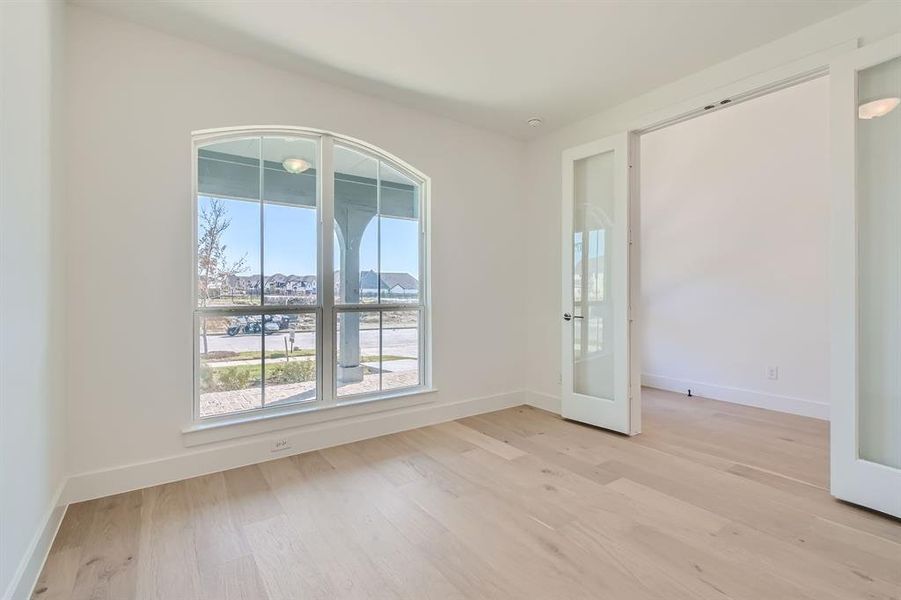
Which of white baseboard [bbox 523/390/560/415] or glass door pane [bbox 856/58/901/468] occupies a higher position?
glass door pane [bbox 856/58/901/468]

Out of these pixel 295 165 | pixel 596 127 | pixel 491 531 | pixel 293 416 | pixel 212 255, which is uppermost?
pixel 596 127

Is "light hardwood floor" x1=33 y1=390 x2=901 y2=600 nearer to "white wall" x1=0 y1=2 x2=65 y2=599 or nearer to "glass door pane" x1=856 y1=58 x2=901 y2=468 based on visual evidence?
"white wall" x1=0 y1=2 x2=65 y2=599

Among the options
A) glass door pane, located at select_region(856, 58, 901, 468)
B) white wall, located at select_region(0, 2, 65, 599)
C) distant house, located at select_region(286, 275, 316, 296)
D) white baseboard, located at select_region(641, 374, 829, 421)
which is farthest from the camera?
white baseboard, located at select_region(641, 374, 829, 421)

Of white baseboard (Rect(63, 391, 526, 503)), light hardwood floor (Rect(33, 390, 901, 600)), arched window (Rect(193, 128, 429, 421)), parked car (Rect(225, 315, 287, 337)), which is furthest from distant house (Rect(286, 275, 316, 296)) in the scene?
light hardwood floor (Rect(33, 390, 901, 600))

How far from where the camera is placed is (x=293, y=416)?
298 cm

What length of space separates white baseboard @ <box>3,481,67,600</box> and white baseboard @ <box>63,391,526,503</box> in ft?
0.68

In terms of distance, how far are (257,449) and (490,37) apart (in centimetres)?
311

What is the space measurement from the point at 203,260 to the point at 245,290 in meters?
0.32

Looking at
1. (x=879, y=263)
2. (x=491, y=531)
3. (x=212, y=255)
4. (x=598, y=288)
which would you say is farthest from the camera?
(x=598, y=288)

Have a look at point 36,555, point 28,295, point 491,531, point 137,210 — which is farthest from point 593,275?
point 36,555

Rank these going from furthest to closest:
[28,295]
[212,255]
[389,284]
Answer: [389,284] < [212,255] < [28,295]

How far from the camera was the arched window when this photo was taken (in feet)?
9.12

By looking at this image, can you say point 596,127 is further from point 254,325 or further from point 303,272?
point 254,325

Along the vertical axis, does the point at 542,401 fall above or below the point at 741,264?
below
